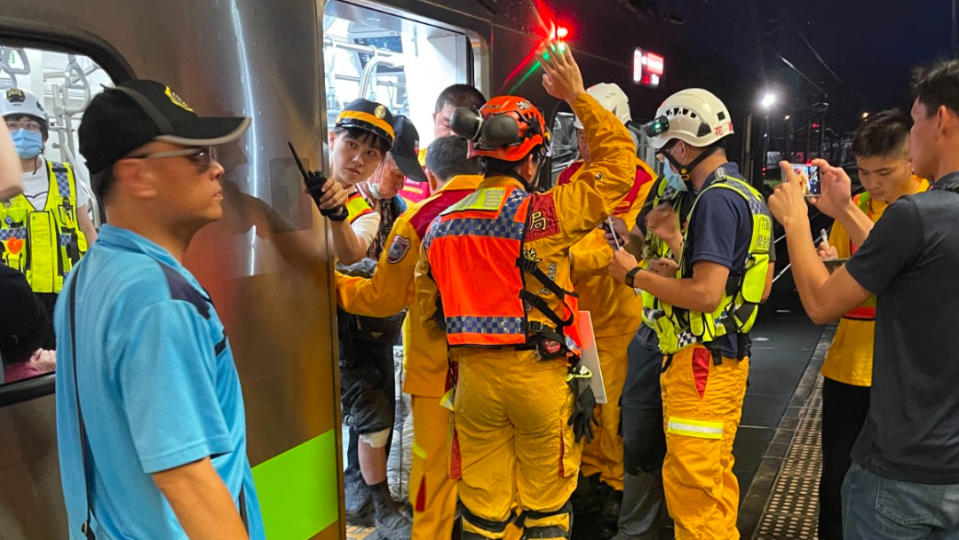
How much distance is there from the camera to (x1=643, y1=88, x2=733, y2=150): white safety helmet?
2.82 m

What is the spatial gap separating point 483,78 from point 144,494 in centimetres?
257

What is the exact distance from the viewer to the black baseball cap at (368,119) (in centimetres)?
289

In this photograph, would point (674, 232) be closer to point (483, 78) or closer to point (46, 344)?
point (483, 78)

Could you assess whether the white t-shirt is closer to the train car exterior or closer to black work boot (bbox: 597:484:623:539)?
the train car exterior

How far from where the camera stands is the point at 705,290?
258 cm

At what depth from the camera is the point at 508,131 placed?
7.93 feet

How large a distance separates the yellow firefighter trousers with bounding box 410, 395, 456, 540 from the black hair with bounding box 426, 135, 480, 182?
89 cm

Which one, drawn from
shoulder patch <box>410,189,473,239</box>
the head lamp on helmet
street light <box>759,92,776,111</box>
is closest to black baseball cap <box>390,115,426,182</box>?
shoulder patch <box>410,189,473,239</box>

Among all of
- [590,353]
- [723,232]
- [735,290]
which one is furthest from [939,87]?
[590,353]

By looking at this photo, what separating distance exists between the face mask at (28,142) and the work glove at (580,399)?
1.70m

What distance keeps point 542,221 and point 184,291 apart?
4.44 feet

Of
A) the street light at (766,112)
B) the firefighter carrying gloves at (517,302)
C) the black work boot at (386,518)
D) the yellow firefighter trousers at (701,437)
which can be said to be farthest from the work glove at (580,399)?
the street light at (766,112)

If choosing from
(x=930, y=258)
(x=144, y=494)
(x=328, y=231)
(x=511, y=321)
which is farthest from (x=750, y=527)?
(x=144, y=494)

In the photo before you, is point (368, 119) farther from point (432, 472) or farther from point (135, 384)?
point (135, 384)
